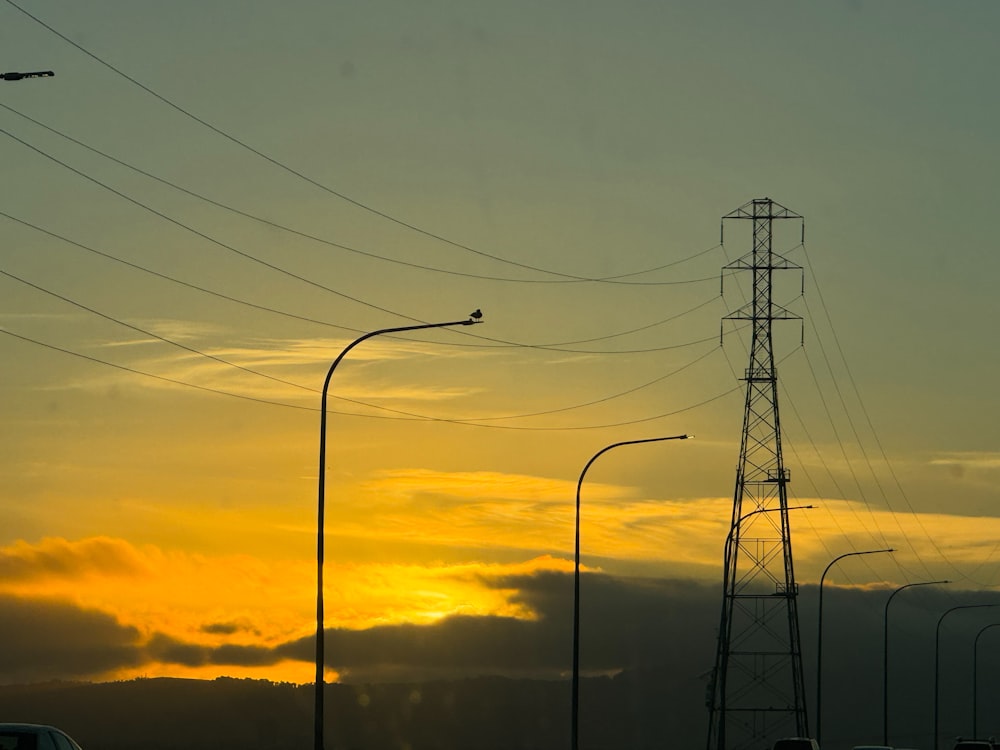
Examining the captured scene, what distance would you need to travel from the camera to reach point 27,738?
3123 centimetres

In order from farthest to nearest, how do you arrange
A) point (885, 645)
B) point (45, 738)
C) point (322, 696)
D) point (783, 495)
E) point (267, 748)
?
1. point (267, 748)
2. point (885, 645)
3. point (783, 495)
4. point (322, 696)
5. point (45, 738)

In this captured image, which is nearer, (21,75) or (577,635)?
(21,75)

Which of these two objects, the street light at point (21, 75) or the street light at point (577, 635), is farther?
the street light at point (577, 635)

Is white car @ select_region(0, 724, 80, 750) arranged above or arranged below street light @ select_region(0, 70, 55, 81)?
below

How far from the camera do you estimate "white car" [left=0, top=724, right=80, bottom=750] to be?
1218 inches

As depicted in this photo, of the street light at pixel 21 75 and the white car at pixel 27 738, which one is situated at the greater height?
the street light at pixel 21 75

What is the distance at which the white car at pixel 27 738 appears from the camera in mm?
30938

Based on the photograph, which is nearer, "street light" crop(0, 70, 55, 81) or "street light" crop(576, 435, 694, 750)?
"street light" crop(0, 70, 55, 81)

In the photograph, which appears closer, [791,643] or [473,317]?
[473,317]

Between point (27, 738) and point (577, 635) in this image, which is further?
point (577, 635)

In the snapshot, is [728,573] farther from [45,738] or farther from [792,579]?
[45,738]

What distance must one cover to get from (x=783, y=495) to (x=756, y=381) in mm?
5266

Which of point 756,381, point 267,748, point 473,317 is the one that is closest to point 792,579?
point 756,381

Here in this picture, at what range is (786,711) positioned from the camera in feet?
260
